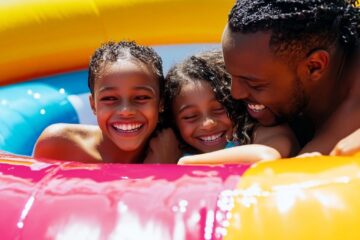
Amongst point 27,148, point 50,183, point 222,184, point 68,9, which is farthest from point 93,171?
point 68,9

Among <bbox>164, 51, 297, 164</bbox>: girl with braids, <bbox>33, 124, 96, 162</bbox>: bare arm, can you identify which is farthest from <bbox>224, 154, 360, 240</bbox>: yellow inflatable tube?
<bbox>33, 124, 96, 162</bbox>: bare arm

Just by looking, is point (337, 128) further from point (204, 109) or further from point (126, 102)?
point (126, 102)

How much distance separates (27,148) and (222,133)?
0.77m

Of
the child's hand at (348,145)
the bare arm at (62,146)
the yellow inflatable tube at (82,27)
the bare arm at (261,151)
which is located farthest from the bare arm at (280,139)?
the yellow inflatable tube at (82,27)

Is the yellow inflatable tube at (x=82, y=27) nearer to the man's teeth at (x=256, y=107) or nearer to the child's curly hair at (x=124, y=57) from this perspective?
the child's curly hair at (x=124, y=57)

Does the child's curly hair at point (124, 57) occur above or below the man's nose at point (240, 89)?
above

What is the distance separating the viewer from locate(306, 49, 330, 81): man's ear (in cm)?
148

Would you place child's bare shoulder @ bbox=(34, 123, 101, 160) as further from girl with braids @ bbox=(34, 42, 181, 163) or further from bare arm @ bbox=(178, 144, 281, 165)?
bare arm @ bbox=(178, 144, 281, 165)

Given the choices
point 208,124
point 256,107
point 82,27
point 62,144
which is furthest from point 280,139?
point 82,27

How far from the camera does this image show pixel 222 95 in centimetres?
191

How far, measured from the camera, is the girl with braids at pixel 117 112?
1854 millimetres

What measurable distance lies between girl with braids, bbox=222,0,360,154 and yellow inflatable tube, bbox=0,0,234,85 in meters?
1.31

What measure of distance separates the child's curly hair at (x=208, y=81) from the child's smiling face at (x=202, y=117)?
0.07 feet

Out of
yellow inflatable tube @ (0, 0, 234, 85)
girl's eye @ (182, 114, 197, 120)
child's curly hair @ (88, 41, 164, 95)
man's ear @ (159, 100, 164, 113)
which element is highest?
yellow inflatable tube @ (0, 0, 234, 85)
